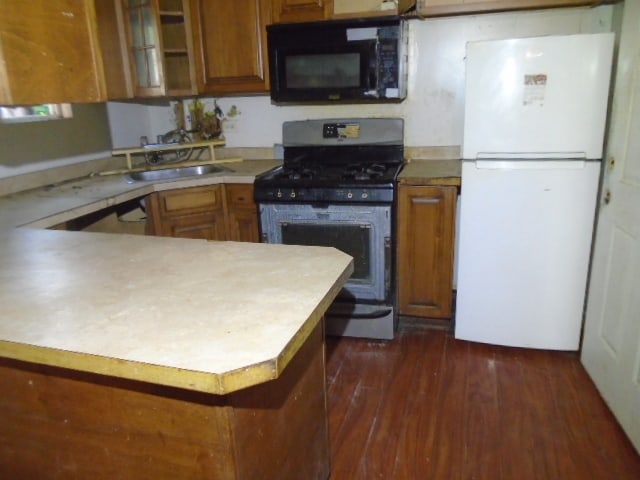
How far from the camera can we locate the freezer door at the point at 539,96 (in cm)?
210

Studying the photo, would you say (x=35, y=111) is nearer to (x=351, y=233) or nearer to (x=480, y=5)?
(x=351, y=233)

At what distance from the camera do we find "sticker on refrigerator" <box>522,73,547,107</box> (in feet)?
7.06

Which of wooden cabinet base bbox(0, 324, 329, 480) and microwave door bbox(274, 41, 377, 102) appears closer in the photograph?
wooden cabinet base bbox(0, 324, 329, 480)

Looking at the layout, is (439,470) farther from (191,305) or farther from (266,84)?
(266,84)

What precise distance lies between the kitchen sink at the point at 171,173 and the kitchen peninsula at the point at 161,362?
1621 millimetres

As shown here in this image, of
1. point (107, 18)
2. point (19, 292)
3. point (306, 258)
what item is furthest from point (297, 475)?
point (107, 18)

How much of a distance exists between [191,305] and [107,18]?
7.35ft

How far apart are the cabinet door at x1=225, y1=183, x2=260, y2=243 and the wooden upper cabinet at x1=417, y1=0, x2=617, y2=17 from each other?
1360 millimetres

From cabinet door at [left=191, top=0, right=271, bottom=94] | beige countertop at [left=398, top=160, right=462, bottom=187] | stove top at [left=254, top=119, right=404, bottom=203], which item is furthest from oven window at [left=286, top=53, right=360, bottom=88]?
beige countertop at [left=398, top=160, right=462, bottom=187]

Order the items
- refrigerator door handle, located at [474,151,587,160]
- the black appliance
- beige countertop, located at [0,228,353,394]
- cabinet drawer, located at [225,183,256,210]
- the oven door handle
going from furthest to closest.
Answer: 1. cabinet drawer, located at [225,183,256,210]
2. the oven door handle
3. the black appliance
4. refrigerator door handle, located at [474,151,587,160]
5. beige countertop, located at [0,228,353,394]

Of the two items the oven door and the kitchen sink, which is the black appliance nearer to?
the oven door

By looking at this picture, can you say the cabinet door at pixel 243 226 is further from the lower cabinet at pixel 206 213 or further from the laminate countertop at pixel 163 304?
the laminate countertop at pixel 163 304

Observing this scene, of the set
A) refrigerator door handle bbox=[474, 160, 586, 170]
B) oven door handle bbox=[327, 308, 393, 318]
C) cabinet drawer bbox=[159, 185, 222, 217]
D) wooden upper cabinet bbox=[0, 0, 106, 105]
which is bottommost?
oven door handle bbox=[327, 308, 393, 318]

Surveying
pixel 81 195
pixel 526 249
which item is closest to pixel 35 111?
pixel 81 195
